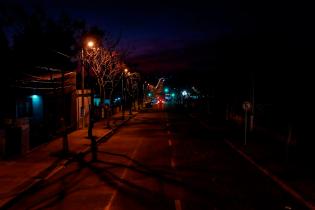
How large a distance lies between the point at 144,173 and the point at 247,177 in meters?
3.84

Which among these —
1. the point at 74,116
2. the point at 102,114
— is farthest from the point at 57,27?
the point at 74,116

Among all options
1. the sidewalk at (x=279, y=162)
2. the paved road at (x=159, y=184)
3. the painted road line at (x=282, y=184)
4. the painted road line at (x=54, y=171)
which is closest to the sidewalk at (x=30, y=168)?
the painted road line at (x=54, y=171)

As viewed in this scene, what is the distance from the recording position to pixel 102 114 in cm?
4969

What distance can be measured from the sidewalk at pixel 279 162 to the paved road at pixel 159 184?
0.37 meters

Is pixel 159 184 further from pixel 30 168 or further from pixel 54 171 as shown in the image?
pixel 30 168

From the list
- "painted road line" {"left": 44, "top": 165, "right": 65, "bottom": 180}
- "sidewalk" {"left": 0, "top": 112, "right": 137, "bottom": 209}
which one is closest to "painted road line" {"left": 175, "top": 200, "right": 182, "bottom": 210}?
"sidewalk" {"left": 0, "top": 112, "right": 137, "bottom": 209}

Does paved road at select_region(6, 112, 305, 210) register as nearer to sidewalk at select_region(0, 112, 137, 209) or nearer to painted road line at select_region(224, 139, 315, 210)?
painted road line at select_region(224, 139, 315, 210)

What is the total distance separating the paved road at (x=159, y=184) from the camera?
34.9 ft

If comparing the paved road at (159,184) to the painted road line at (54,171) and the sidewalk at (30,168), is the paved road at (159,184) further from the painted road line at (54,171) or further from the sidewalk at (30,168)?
the sidewalk at (30,168)

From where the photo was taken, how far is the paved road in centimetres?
1064

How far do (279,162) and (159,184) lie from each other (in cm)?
656

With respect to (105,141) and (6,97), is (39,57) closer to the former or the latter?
(6,97)

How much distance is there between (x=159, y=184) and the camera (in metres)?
13.0

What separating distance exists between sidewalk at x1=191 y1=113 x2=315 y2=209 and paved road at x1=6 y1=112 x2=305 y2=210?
0.37m
